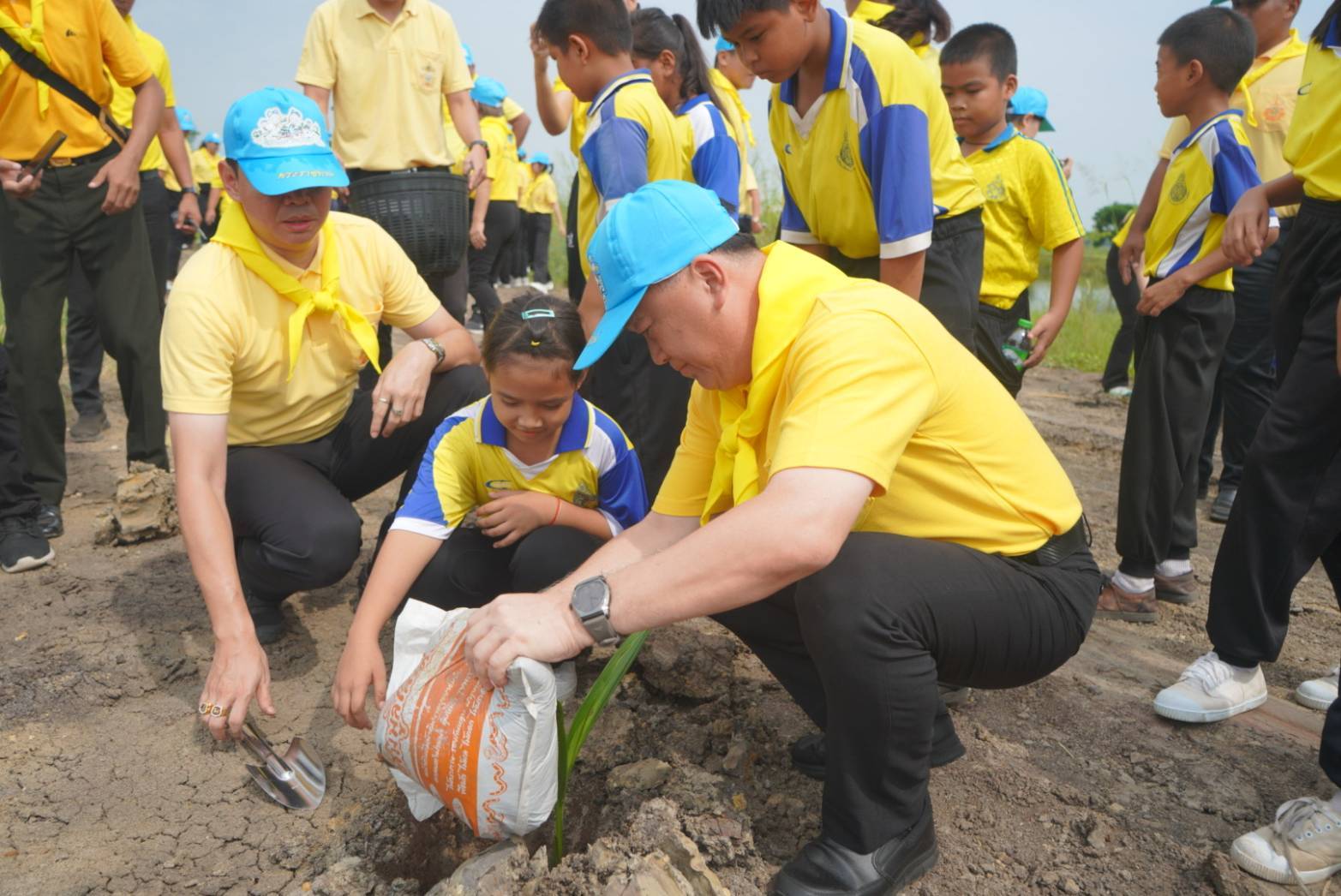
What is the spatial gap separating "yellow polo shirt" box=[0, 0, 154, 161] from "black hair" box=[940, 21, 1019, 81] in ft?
9.38

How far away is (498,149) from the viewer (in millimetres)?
8805

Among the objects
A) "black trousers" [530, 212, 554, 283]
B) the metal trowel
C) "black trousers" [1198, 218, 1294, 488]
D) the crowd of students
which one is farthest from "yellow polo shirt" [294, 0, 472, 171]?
"black trousers" [530, 212, 554, 283]

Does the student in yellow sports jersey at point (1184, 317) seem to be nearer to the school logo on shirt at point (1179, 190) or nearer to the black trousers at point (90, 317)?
the school logo on shirt at point (1179, 190)

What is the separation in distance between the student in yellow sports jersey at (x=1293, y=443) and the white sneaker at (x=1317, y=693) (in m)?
0.22

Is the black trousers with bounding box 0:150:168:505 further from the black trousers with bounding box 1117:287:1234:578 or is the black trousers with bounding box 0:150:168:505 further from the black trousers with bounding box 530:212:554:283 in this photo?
the black trousers with bounding box 530:212:554:283

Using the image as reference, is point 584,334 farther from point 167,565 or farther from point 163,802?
point 167,565

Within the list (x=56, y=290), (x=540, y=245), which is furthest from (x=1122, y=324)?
(x=540, y=245)

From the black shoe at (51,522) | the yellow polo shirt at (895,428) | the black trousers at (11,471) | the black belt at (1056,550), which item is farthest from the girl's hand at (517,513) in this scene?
the black shoe at (51,522)

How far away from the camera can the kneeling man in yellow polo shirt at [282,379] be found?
2.04 meters

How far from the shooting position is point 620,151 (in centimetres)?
290

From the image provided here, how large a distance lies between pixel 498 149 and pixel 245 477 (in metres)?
6.96

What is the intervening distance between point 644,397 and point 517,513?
3.43ft

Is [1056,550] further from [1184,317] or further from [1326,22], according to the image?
[1184,317]

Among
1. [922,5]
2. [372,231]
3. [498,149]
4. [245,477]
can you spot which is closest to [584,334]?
[372,231]
